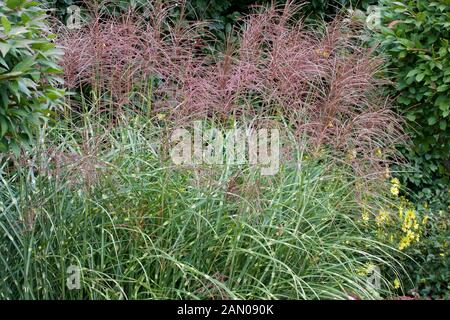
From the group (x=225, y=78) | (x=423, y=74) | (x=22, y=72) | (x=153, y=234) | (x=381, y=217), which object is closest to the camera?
(x=22, y=72)

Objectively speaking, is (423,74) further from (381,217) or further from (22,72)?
(22,72)

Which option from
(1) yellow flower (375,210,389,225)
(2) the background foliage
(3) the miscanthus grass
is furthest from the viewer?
(1) yellow flower (375,210,389,225)

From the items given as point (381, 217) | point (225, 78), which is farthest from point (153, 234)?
point (381, 217)

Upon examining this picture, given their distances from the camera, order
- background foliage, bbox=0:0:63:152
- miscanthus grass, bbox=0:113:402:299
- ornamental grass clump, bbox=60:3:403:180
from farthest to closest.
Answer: ornamental grass clump, bbox=60:3:403:180
miscanthus grass, bbox=0:113:402:299
background foliage, bbox=0:0:63:152

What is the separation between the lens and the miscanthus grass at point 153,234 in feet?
15.2

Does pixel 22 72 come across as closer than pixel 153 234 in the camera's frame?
Yes

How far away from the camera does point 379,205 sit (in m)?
5.68

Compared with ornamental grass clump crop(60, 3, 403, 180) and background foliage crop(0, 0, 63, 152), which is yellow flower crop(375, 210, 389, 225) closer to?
ornamental grass clump crop(60, 3, 403, 180)

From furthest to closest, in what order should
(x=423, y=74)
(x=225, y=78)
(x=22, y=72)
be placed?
(x=423, y=74), (x=225, y=78), (x=22, y=72)

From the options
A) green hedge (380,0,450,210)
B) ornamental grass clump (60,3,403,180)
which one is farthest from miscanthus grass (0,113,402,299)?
green hedge (380,0,450,210)

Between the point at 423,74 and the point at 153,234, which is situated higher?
Answer: the point at 423,74

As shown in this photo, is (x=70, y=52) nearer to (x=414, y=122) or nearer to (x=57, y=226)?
(x=57, y=226)

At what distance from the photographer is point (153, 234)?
4.82 metres

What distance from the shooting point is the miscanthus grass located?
4.62 m
